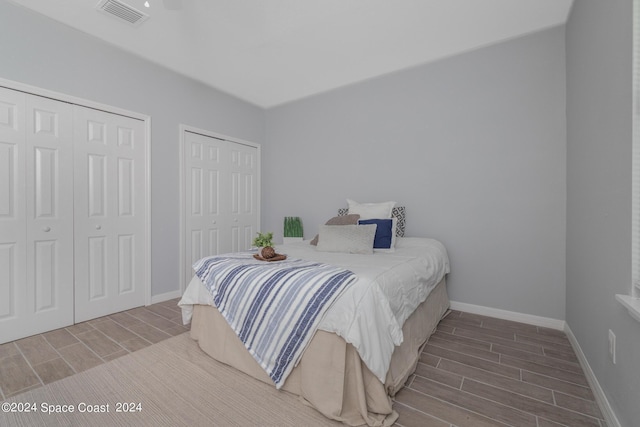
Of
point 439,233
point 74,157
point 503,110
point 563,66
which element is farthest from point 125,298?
point 563,66

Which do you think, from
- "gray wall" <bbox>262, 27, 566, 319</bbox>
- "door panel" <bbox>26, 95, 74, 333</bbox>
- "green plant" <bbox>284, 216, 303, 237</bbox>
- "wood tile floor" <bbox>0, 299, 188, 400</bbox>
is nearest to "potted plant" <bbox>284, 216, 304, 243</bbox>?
"green plant" <bbox>284, 216, 303, 237</bbox>

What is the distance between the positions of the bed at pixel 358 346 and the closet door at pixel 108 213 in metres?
1.48

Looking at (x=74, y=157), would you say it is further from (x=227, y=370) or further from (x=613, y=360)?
(x=613, y=360)

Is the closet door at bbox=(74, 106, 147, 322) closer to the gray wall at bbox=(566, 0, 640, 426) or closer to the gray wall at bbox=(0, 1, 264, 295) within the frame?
the gray wall at bbox=(0, 1, 264, 295)

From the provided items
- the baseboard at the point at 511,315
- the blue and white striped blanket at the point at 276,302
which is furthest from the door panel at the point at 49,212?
the baseboard at the point at 511,315

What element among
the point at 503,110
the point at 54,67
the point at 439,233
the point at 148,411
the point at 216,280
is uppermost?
the point at 54,67

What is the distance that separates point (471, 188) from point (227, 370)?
274 cm

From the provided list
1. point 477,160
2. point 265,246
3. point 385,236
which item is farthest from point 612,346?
point 265,246

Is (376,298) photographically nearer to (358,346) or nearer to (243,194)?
(358,346)

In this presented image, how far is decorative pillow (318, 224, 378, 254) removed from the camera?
2.51 m

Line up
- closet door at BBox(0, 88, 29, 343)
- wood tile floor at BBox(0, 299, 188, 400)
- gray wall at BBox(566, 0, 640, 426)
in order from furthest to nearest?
closet door at BBox(0, 88, 29, 343) → wood tile floor at BBox(0, 299, 188, 400) → gray wall at BBox(566, 0, 640, 426)

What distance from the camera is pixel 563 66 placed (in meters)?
2.50

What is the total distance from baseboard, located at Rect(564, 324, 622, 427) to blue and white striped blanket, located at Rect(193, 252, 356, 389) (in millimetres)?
1362

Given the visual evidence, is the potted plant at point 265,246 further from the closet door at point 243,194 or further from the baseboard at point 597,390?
the closet door at point 243,194
